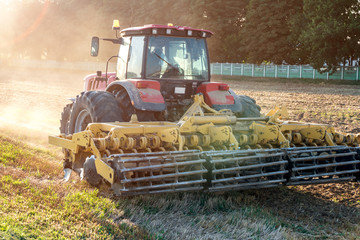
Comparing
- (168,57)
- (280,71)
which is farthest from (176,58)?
(280,71)

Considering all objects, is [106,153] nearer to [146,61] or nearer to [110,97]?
[110,97]

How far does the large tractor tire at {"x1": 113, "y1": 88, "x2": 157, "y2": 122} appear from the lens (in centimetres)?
696

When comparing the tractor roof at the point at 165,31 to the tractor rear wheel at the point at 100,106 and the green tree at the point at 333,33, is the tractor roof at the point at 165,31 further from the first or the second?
the green tree at the point at 333,33

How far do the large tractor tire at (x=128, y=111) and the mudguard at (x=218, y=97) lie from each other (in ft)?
3.10

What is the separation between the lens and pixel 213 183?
557cm

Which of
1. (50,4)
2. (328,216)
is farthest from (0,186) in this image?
(50,4)

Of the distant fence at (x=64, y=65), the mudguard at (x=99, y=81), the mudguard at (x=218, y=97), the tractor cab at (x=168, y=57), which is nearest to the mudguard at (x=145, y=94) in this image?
the tractor cab at (x=168, y=57)

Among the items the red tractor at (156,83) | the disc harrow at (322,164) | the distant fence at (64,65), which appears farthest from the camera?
the distant fence at (64,65)

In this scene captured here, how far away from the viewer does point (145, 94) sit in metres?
6.82

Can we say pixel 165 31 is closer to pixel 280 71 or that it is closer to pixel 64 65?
pixel 280 71

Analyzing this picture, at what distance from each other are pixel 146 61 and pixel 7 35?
206 ft

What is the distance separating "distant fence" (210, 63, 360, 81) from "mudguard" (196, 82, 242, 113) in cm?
2816

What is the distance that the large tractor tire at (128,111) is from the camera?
696 cm

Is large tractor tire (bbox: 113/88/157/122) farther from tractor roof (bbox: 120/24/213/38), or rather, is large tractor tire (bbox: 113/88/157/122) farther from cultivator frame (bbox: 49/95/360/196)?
tractor roof (bbox: 120/24/213/38)
